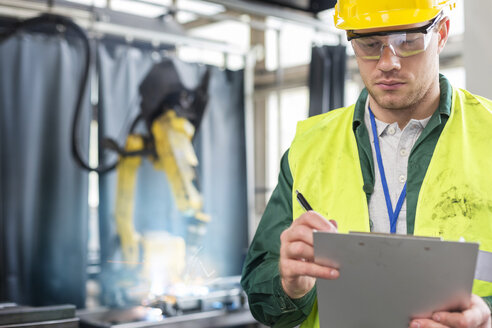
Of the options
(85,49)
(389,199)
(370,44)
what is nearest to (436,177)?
(389,199)

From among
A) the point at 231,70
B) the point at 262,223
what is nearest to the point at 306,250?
the point at 262,223

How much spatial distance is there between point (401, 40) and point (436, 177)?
1.03 feet

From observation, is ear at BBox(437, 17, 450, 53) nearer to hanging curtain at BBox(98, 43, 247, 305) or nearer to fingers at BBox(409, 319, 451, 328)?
fingers at BBox(409, 319, 451, 328)

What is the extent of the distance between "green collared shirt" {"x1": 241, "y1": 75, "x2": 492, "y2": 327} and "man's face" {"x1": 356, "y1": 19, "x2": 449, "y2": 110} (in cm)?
7

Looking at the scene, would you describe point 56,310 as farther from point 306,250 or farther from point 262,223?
point 306,250

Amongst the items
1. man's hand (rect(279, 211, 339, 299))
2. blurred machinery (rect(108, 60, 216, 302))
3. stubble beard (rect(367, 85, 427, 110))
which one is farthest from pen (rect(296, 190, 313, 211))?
blurred machinery (rect(108, 60, 216, 302))

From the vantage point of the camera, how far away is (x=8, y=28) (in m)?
3.09

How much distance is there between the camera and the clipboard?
3.22ft

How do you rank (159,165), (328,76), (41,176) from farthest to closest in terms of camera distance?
(328,76) → (159,165) → (41,176)

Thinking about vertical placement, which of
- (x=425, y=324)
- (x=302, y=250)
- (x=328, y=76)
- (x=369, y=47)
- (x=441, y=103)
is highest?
(x=328, y=76)

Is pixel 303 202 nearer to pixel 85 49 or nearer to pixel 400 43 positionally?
pixel 400 43

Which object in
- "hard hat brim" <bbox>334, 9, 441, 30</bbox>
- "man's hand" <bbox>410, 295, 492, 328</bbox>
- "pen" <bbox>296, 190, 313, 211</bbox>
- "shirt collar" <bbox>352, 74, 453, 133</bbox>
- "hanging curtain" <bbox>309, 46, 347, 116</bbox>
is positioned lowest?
"man's hand" <bbox>410, 295, 492, 328</bbox>

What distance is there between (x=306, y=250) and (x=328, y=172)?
1.06 feet

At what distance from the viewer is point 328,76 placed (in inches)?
146
